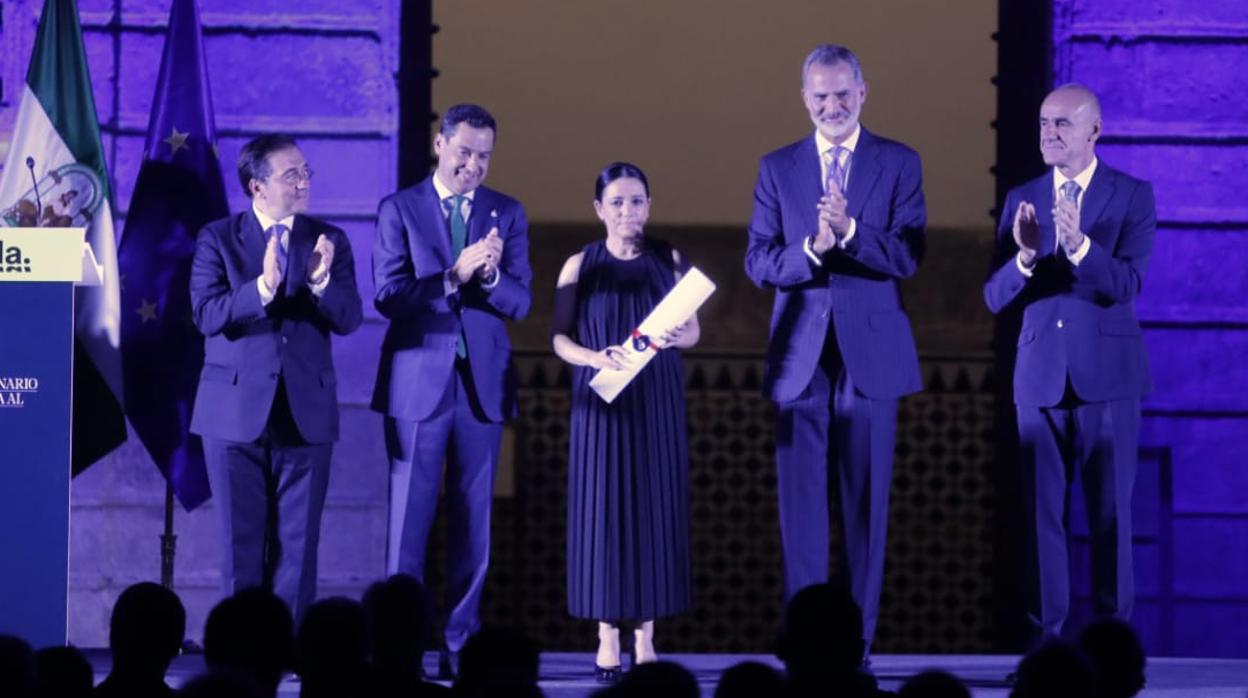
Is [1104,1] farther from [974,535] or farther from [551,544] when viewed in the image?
[551,544]

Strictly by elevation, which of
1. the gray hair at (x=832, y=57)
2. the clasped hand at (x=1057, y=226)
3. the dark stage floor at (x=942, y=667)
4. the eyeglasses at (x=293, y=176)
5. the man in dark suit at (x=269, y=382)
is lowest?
the dark stage floor at (x=942, y=667)

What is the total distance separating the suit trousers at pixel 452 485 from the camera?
5.31m

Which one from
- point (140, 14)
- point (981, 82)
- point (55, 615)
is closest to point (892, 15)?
point (981, 82)

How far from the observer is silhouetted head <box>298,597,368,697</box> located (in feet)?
9.85

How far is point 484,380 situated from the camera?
535cm

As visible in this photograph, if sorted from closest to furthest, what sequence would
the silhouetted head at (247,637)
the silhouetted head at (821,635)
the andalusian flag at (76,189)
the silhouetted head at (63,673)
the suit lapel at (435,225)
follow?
the silhouetted head at (63,673) → the silhouetted head at (821,635) → the silhouetted head at (247,637) → the suit lapel at (435,225) → the andalusian flag at (76,189)

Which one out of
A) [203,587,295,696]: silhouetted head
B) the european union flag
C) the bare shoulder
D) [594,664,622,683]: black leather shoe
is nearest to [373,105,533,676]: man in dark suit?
the bare shoulder

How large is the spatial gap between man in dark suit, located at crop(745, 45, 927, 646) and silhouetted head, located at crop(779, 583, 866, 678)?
210cm

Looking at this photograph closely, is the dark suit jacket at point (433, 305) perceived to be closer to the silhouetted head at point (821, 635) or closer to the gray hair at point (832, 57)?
the gray hair at point (832, 57)

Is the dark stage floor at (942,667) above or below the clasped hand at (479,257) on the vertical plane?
below

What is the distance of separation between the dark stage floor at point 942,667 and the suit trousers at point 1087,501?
0.24 metres

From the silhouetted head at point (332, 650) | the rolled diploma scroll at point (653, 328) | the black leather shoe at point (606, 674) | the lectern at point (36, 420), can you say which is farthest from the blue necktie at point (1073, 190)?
the silhouetted head at point (332, 650)

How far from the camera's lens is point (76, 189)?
6.14 metres

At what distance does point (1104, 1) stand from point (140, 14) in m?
3.14
